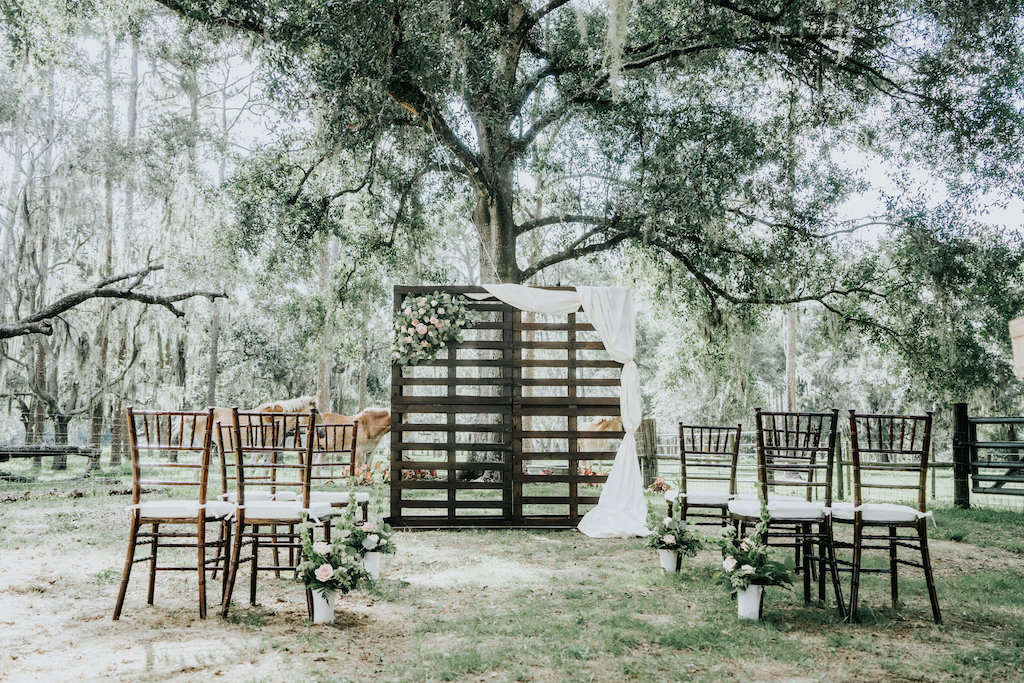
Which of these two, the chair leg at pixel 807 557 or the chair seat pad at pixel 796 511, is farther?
the chair leg at pixel 807 557

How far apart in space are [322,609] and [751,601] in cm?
218

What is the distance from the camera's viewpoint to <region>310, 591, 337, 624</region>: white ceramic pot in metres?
3.60

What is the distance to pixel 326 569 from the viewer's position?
139 inches

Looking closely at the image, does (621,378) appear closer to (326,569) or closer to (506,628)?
(506,628)

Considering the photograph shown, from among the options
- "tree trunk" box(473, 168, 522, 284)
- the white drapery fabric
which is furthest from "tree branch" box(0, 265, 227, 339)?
the white drapery fabric

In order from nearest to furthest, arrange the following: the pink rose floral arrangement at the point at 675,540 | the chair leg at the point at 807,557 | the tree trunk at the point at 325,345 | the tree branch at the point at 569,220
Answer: the chair leg at the point at 807,557 → the pink rose floral arrangement at the point at 675,540 → the tree branch at the point at 569,220 → the tree trunk at the point at 325,345

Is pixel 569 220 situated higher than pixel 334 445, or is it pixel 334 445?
pixel 569 220

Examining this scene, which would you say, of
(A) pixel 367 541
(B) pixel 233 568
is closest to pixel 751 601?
(A) pixel 367 541

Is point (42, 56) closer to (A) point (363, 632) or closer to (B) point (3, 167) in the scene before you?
(A) point (363, 632)

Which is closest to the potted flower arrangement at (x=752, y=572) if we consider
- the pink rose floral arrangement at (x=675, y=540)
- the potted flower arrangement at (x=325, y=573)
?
the pink rose floral arrangement at (x=675, y=540)

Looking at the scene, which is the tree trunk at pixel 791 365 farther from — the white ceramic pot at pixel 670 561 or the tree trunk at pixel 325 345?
the white ceramic pot at pixel 670 561

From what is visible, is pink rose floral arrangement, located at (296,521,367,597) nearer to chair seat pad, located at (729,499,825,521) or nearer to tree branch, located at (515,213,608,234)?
chair seat pad, located at (729,499,825,521)

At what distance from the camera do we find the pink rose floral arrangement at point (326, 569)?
354cm

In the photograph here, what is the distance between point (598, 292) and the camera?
6.86 metres
